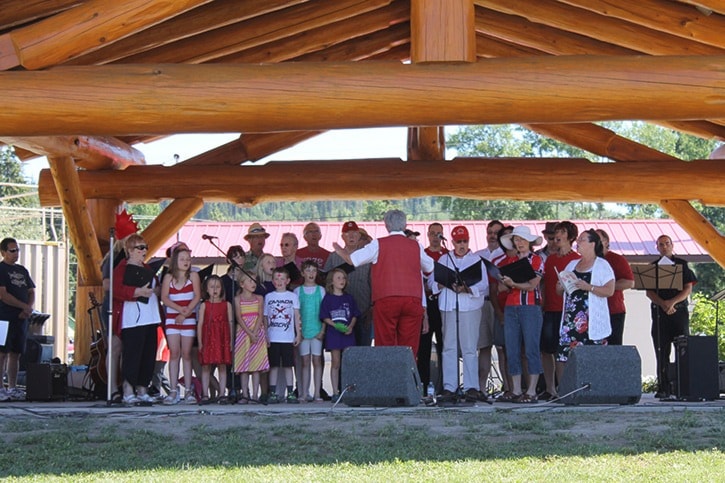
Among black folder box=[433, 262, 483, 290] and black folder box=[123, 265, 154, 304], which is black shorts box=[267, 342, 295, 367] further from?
black folder box=[433, 262, 483, 290]

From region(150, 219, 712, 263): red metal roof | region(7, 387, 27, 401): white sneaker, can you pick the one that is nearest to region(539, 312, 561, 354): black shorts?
region(7, 387, 27, 401): white sneaker

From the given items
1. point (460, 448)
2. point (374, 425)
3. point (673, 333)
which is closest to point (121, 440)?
point (374, 425)

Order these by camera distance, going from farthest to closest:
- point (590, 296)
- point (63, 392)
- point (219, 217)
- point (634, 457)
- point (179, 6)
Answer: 1. point (219, 217)
2. point (63, 392)
3. point (590, 296)
4. point (179, 6)
5. point (634, 457)

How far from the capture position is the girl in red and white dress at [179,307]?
1021cm

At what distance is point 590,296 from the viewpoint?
9570mm

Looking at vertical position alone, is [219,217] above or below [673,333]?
above

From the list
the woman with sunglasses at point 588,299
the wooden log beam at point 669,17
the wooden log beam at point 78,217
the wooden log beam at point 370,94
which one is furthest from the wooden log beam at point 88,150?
the wooden log beam at point 669,17

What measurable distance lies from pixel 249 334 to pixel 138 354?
100 cm

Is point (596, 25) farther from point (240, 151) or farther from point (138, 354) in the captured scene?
point (138, 354)

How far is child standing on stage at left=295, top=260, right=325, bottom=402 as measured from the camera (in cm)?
1058

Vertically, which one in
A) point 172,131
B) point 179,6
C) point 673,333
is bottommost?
point 673,333

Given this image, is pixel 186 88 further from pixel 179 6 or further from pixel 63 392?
pixel 63 392

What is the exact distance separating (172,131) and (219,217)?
179 feet

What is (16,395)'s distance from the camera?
37.4ft
